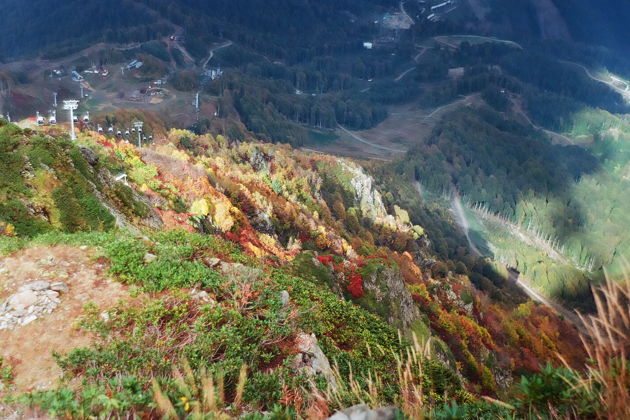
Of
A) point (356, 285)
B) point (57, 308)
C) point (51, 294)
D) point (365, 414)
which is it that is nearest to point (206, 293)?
point (57, 308)

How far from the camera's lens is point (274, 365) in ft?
26.7

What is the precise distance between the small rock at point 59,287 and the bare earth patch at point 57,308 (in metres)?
0.07

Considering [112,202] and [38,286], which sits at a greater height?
[38,286]

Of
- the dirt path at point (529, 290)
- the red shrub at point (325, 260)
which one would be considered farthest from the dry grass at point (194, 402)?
the dirt path at point (529, 290)

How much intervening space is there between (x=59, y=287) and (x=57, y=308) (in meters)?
0.55

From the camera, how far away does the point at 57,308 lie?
26.8 feet

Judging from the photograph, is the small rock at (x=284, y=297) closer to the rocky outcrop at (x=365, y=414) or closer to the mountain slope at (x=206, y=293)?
the mountain slope at (x=206, y=293)

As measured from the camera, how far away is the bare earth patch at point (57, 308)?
268 inches

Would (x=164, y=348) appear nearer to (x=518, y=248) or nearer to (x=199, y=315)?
(x=199, y=315)

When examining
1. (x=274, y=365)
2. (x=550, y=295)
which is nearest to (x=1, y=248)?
(x=274, y=365)

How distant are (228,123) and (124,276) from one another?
4482 inches

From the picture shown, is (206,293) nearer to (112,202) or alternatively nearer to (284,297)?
(284,297)

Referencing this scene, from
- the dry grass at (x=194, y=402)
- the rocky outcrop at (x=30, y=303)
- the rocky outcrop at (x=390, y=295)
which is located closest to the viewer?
the dry grass at (x=194, y=402)

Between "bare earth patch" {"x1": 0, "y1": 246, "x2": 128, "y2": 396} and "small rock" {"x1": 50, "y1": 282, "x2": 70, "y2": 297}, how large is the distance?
75 millimetres
